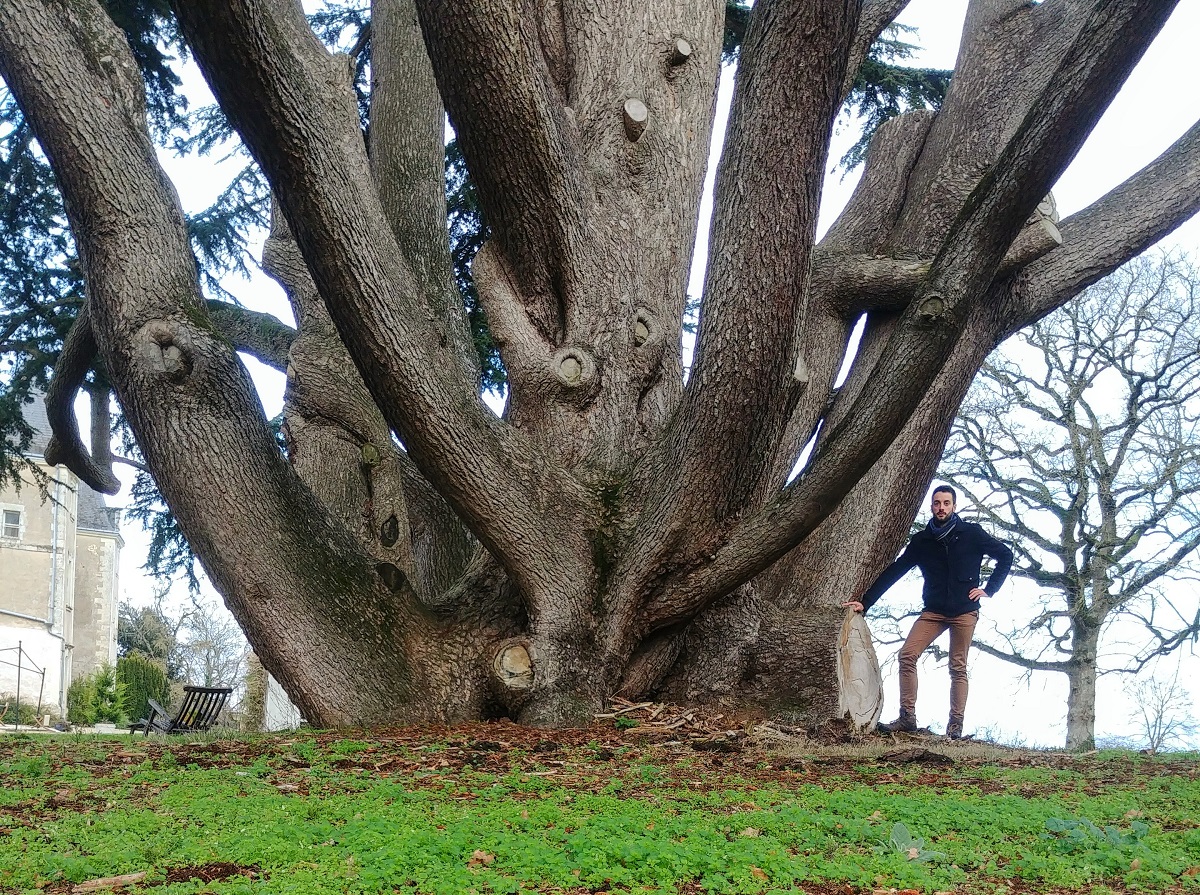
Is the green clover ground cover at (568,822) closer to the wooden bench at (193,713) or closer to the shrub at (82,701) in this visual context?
the wooden bench at (193,713)

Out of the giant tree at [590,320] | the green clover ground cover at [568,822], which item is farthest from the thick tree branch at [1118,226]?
the green clover ground cover at [568,822]

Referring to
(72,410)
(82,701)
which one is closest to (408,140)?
(72,410)

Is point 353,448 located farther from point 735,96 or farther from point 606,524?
point 735,96

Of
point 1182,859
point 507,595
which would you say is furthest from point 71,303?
point 1182,859

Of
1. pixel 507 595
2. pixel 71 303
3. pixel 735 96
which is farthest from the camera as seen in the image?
pixel 71 303

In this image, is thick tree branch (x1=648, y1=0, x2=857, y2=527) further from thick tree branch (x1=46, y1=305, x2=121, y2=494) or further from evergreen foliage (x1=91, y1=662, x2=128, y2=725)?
evergreen foliage (x1=91, y1=662, x2=128, y2=725)

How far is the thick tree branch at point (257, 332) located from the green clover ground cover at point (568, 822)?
428 centimetres

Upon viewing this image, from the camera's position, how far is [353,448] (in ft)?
26.2

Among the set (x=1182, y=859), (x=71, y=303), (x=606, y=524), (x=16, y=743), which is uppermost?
(x=71, y=303)

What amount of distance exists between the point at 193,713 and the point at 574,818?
9.27m

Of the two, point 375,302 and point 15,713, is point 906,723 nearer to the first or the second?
point 375,302

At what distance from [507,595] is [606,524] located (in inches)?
30.7

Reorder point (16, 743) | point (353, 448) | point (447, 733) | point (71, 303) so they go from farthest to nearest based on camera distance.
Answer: point (71, 303) → point (353, 448) → point (16, 743) → point (447, 733)

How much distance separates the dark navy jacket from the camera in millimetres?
7320
